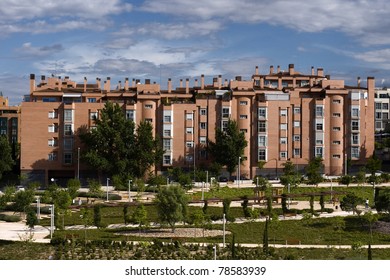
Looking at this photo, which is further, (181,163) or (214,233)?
(181,163)

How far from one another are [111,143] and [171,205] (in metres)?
21.3

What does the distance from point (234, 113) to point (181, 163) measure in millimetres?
6804

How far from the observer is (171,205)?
1245 inches

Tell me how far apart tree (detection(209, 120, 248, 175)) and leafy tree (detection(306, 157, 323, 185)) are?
20.0 feet

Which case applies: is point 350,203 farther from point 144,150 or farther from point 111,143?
point 111,143

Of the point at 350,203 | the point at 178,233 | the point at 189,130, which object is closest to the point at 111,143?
the point at 189,130

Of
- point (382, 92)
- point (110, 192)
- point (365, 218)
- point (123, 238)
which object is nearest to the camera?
point (123, 238)

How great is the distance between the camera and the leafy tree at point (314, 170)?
49.7 meters

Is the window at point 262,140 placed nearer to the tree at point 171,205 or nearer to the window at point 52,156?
the window at point 52,156

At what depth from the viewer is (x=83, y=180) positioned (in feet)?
178

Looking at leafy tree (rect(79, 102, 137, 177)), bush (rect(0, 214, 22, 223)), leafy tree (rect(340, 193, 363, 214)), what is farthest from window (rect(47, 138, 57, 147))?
leafy tree (rect(340, 193, 363, 214))

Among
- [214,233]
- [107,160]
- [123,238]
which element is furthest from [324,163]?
[123,238]

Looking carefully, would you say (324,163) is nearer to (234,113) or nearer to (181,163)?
(234,113)

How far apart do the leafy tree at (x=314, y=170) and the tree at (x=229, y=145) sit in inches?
240
